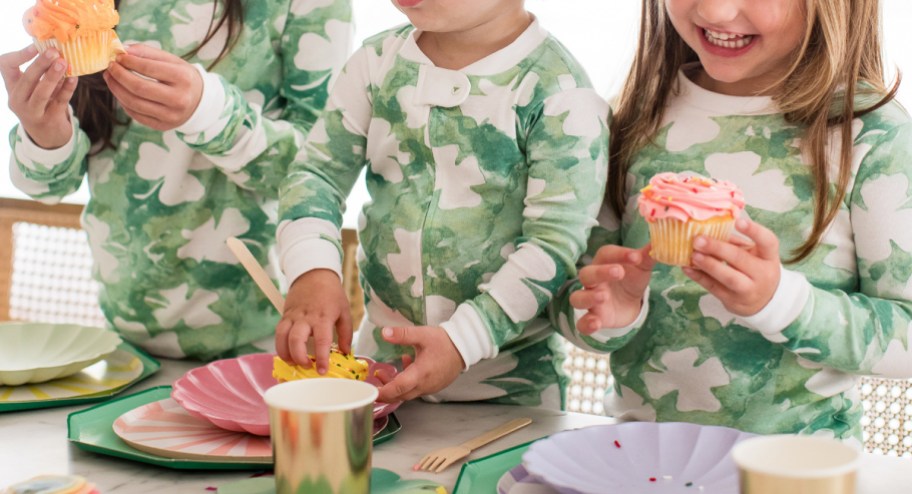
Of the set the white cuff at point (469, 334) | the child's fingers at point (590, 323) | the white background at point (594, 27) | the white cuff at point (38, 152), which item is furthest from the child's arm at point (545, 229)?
the white background at point (594, 27)

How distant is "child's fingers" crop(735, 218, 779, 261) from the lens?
0.98 m

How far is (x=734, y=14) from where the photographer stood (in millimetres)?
1167

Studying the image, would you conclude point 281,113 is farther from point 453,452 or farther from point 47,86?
point 453,452

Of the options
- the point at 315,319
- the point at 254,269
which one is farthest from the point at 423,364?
the point at 254,269

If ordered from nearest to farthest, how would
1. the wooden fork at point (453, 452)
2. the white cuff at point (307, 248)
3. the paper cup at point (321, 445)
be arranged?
the paper cup at point (321, 445), the wooden fork at point (453, 452), the white cuff at point (307, 248)

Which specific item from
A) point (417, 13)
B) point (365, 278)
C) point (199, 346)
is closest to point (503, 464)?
point (365, 278)

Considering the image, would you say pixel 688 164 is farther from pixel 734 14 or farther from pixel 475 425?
pixel 475 425

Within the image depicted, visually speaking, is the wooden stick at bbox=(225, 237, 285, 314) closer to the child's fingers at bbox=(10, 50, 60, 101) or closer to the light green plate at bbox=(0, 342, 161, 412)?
the light green plate at bbox=(0, 342, 161, 412)

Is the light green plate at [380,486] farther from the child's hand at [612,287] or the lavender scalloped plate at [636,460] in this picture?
the child's hand at [612,287]

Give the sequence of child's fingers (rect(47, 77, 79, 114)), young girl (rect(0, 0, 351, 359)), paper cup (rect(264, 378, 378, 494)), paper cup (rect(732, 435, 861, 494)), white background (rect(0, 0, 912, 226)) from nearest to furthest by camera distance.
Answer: paper cup (rect(732, 435, 861, 494)), paper cup (rect(264, 378, 378, 494)), child's fingers (rect(47, 77, 79, 114)), young girl (rect(0, 0, 351, 359)), white background (rect(0, 0, 912, 226))

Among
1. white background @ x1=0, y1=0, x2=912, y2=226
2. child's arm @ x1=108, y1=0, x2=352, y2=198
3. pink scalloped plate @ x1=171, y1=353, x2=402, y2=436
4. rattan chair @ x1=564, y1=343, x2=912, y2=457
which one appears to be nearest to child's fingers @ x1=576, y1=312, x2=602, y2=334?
A: pink scalloped plate @ x1=171, y1=353, x2=402, y2=436

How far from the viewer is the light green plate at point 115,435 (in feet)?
3.44

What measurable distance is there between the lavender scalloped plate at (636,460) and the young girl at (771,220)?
13cm

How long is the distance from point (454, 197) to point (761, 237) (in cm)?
41
